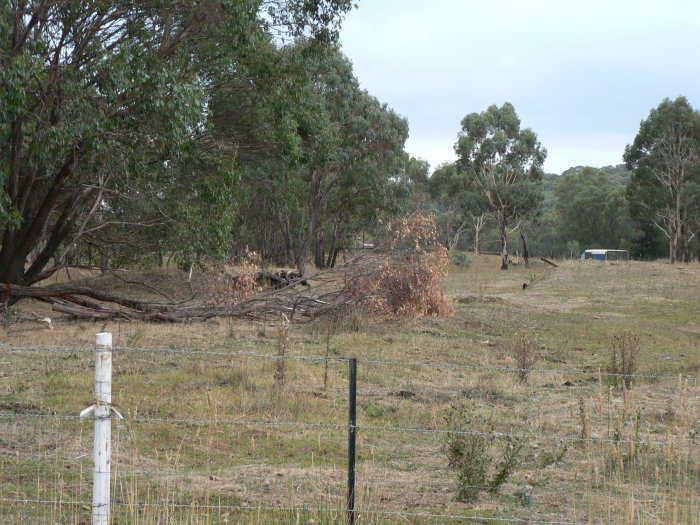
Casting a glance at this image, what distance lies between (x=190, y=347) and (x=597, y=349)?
861 centimetres

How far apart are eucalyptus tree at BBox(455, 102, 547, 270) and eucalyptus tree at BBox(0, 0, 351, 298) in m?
41.2

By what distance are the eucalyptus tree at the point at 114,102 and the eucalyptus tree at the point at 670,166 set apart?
148ft

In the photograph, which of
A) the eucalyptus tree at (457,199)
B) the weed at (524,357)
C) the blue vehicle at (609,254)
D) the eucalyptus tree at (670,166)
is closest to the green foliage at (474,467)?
the weed at (524,357)

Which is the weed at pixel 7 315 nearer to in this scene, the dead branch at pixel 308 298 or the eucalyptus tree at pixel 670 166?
the dead branch at pixel 308 298

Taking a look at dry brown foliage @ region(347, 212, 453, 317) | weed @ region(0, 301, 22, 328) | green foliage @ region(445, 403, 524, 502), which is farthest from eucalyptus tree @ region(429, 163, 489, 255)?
green foliage @ region(445, 403, 524, 502)

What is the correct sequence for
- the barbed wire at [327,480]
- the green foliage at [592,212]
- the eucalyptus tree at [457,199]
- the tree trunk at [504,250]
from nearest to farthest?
the barbed wire at [327,480]
the tree trunk at [504,250]
the eucalyptus tree at [457,199]
the green foliage at [592,212]

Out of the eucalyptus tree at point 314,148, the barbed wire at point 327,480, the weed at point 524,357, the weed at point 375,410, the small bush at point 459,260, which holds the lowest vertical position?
the barbed wire at point 327,480

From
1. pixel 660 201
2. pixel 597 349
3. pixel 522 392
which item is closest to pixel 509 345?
pixel 597 349

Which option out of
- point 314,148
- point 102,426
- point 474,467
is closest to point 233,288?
point 314,148

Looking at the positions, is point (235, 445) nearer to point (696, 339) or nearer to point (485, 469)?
point (485, 469)

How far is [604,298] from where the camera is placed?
30.1m

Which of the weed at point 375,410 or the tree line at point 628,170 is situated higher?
the tree line at point 628,170

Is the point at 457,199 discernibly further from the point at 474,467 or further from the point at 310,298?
the point at 474,467

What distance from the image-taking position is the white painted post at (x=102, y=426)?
4.55 m
